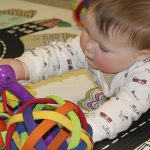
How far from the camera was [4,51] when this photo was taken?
0.84 metres

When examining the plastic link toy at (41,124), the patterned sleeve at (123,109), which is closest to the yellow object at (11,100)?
the plastic link toy at (41,124)

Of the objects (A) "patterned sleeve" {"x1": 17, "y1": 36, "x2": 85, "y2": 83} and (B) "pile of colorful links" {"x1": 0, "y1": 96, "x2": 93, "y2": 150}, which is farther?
(A) "patterned sleeve" {"x1": 17, "y1": 36, "x2": 85, "y2": 83}

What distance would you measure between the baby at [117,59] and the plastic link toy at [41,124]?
0.05m

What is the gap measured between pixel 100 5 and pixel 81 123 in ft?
0.57

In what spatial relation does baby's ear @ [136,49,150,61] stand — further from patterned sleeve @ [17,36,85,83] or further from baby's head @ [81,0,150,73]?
patterned sleeve @ [17,36,85,83]

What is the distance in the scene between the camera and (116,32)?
0.52 metres

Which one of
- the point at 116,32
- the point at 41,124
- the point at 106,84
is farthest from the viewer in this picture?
the point at 106,84

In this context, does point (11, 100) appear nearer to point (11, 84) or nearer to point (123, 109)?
point (11, 84)

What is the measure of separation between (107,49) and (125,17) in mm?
61

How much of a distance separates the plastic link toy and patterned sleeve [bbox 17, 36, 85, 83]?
12 cm

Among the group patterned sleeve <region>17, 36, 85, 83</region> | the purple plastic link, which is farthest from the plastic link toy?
patterned sleeve <region>17, 36, 85, 83</region>

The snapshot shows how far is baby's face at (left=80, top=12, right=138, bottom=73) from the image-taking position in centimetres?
53

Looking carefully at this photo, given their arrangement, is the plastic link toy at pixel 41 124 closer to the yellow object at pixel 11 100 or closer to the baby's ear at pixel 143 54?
the yellow object at pixel 11 100

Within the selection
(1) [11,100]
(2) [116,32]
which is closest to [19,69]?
(1) [11,100]
